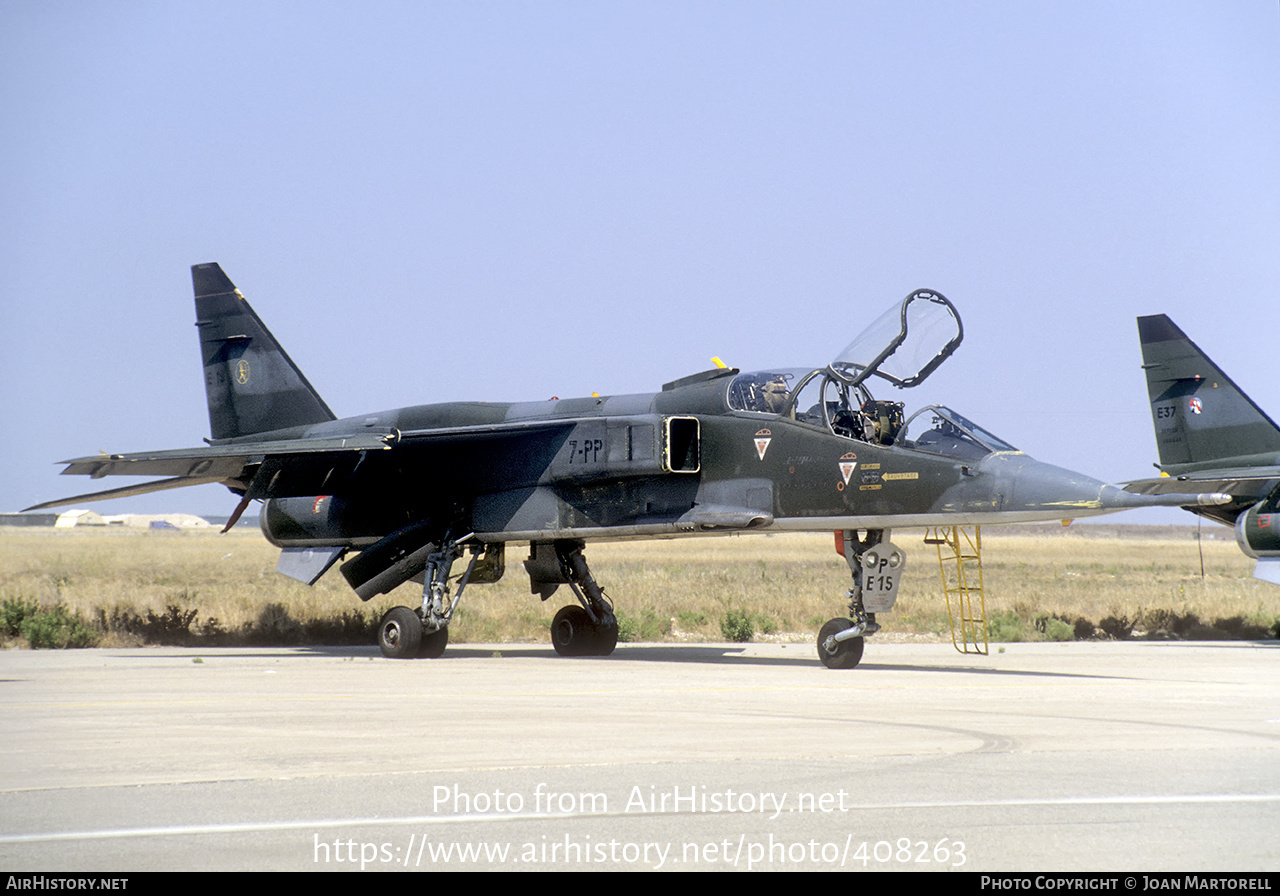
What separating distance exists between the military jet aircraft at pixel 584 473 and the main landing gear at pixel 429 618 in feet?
0.09

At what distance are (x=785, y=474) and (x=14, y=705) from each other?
8725 mm

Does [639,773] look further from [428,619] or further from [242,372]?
[242,372]

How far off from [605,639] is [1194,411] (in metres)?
12.8

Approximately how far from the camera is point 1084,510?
13.1m

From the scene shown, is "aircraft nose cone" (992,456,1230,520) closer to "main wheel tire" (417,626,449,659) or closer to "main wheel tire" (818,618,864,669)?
"main wheel tire" (818,618,864,669)

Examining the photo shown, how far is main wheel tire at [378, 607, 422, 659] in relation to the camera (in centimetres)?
1767

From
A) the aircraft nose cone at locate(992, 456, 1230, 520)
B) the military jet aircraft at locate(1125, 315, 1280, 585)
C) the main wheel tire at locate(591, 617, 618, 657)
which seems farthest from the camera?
the military jet aircraft at locate(1125, 315, 1280, 585)

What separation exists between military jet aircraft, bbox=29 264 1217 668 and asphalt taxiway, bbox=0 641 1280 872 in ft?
6.88

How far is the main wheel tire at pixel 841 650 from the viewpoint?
15.2 m

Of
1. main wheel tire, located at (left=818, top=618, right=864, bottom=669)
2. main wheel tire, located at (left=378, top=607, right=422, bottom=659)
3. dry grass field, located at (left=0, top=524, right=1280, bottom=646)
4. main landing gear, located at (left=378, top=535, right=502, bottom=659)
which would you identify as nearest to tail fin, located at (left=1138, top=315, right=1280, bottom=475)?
dry grass field, located at (left=0, top=524, right=1280, bottom=646)

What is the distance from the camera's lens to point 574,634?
19.0 m

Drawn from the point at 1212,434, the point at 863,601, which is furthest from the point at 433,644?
the point at 1212,434

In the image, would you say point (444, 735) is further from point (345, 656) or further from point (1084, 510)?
point (345, 656)

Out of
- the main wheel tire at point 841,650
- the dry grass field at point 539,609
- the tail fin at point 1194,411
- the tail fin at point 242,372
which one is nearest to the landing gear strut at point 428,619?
the dry grass field at point 539,609
